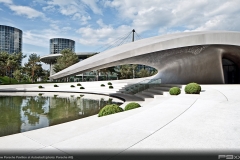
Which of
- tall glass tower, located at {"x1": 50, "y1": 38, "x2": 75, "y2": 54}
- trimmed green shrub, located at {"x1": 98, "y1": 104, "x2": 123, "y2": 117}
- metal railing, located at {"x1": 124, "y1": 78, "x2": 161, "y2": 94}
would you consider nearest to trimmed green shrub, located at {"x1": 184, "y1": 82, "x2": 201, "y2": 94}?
trimmed green shrub, located at {"x1": 98, "y1": 104, "x2": 123, "y2": 117}

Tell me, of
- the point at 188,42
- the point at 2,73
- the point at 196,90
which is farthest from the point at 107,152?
the point at 2,73

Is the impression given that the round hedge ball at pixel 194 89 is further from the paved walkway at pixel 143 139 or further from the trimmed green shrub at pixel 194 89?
the paved walkway at pixel 143 139

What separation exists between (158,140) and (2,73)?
52.2 m

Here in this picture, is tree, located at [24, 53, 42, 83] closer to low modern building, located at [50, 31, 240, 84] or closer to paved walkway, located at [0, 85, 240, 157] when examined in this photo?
low modern building, located at [50, 31, 240, 84]

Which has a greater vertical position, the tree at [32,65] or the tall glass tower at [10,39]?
the tall glass tower at [10,39]

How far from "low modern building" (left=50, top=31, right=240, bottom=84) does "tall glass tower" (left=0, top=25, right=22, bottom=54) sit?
106510 millimetres

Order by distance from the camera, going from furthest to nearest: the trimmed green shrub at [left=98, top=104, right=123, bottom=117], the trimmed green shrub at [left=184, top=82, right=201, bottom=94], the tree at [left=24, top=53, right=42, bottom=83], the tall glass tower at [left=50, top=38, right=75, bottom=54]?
the tall glass tower at [left=50, top=38, right=75, bottom=54]
the tree at [left=24, top=53, right=42, bottom=83]
the trimmed green shrub at [left=184, top=82, right=201, bottom=94]
the trimmed green shrub at [left=98, top=104, right=123, bottom=117]

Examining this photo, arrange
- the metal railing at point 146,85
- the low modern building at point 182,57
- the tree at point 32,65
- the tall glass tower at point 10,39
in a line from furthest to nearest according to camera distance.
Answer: the tall glass tower at point 10,39
the tree at point 32,65
the metal railing at point 146,85
the low modern building at point 182,57

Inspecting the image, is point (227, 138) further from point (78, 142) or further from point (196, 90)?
point (196, 90)

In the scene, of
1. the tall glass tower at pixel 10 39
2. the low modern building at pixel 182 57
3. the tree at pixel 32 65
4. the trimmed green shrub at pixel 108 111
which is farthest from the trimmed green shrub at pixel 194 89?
the tall glass tower at pixel 10 39

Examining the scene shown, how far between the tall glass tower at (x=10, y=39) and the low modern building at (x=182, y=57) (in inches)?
4193

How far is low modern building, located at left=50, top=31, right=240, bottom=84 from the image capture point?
13195 millimetres

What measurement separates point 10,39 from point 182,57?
115 meters

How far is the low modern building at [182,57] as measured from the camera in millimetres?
13195
